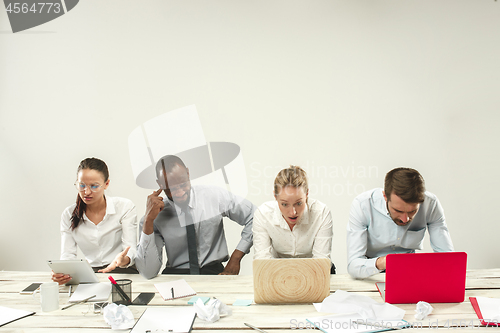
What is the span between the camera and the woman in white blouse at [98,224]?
211 centimetres

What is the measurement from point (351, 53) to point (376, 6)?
429 mm

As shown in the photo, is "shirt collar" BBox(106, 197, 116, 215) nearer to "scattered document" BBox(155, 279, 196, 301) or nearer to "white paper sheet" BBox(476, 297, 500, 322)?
"scattered document" BBox(155, 279, 196, 301)

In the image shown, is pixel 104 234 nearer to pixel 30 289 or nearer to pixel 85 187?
pixel 85 187

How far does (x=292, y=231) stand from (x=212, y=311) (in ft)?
2.65

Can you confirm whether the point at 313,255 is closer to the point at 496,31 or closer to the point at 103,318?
the point at 103,318

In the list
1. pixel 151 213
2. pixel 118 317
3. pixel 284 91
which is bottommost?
pixel 118 317

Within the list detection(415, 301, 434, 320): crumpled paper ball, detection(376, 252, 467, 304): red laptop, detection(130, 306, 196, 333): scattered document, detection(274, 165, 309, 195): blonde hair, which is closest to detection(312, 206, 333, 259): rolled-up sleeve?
detection(274, 165, 309, 195): blonde hair

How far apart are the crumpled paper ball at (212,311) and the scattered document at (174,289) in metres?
0.22

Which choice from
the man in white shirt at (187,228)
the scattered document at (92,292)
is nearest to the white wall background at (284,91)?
the man in white shirt at (187,228)

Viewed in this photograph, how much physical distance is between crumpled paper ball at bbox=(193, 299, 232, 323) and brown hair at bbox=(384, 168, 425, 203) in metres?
0.96

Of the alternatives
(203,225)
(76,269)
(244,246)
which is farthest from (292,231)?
(76,269)

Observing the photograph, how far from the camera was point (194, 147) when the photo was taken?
2998 mm

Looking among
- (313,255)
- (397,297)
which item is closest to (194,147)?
(313,255)

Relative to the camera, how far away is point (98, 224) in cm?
217
